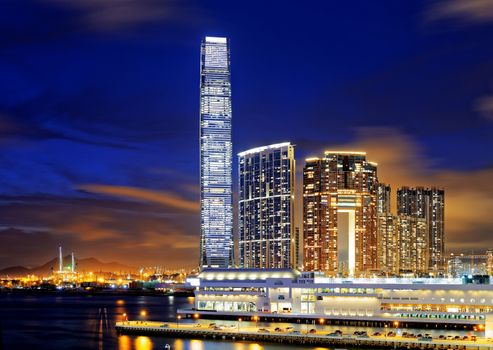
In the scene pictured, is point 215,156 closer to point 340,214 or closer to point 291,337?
point 340,214

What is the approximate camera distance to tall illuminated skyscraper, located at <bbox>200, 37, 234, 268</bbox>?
565ft

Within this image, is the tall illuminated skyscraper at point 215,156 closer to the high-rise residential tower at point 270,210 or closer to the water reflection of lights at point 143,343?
the high-rise residential tower at point 270,210

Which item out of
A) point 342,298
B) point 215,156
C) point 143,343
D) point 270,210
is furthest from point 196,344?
point 270,210

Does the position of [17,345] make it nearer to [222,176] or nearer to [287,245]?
[222,176]

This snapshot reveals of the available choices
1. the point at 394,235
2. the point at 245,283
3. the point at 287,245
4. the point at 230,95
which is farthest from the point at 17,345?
the point at 394,235

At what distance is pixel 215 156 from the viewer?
575 ft

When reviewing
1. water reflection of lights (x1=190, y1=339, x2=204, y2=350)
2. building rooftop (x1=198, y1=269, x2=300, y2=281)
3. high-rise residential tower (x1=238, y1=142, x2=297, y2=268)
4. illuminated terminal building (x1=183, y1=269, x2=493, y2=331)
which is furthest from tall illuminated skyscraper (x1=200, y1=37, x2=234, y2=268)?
water reflection of lights (x1=190, y1=339, x2=204, y2=350)

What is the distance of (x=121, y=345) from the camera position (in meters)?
57.1

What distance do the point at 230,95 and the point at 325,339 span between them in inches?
4836

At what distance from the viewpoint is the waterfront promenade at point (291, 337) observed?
50.3 m

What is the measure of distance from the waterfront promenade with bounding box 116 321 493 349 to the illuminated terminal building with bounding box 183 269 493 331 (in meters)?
12.4

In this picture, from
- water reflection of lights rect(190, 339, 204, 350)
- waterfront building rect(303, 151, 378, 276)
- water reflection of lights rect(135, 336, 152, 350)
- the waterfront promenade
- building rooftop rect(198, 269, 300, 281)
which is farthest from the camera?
waterfront building rect(303, 151, 378, 276)

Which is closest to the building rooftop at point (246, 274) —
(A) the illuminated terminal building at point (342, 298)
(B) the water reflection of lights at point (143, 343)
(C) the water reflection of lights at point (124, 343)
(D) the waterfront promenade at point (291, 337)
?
(A) the illuminated terminal building at point (342, 298)

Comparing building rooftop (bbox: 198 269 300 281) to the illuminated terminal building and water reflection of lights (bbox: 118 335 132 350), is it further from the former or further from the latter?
water reflection of lights (bbox: 118 335 132 350)
